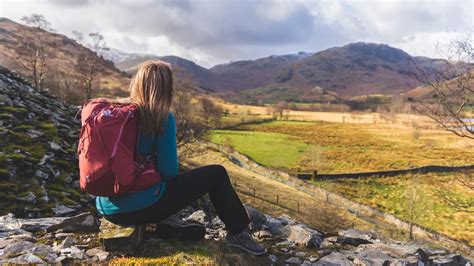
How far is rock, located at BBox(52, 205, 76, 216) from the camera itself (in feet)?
31.7

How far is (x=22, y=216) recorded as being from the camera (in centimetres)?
912

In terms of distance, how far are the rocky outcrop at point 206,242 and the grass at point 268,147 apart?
54.6 m

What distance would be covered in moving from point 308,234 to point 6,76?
1652 cm

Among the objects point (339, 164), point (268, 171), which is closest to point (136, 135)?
point (268, 171)

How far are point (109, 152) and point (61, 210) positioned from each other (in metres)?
6.28

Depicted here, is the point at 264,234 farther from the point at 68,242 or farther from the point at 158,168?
the point at 68,242

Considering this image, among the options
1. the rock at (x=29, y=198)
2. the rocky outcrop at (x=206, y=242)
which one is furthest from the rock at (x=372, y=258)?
the rock at (x=29, y=198)

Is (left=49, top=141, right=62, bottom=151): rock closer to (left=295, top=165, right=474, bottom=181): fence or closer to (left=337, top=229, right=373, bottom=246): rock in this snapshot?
(left=337, top=229, right=373, bottom=246): rock

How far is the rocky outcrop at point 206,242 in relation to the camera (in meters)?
5.44

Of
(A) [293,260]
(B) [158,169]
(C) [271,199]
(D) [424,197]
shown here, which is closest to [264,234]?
(A) [293,260]

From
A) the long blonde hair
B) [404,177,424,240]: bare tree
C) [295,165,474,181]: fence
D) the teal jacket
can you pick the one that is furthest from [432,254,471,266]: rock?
[295,165,474,181]: fence

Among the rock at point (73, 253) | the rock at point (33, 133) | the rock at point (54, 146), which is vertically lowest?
the rock at point (73, 253)

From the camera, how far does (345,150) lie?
8862cm

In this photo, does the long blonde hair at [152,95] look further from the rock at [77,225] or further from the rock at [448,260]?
the rock at [448,260]
